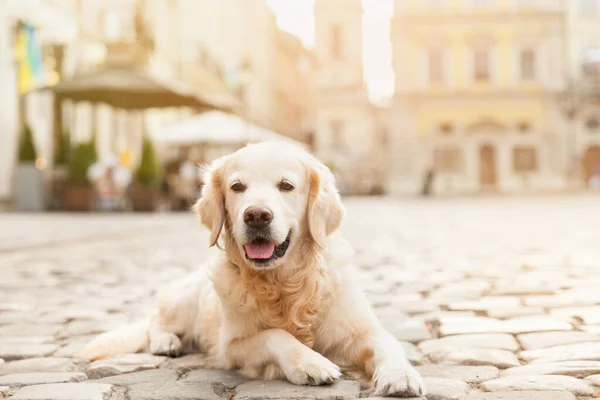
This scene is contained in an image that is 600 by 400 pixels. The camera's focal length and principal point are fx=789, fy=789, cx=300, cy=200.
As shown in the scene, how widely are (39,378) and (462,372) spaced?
5.58 feet

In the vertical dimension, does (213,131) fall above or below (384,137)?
below

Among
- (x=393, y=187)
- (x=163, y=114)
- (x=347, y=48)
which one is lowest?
(x=393, y=187)

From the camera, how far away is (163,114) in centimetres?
2994

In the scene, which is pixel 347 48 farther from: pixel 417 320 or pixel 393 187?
pixel 417 320

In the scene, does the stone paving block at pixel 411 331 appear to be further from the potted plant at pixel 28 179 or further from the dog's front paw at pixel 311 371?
the potted plant at pixel 28 179

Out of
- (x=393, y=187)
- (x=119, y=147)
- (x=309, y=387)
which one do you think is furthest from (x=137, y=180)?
(x=393, y=187)

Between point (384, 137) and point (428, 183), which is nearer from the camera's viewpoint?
point (428, 183)

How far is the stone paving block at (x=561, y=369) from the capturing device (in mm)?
3031

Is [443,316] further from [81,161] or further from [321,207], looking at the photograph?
[81,161]

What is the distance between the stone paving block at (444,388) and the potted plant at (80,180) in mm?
15800

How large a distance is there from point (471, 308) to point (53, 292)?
3.04 metres

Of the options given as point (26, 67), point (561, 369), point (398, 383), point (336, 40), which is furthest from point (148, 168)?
point (336, 40)

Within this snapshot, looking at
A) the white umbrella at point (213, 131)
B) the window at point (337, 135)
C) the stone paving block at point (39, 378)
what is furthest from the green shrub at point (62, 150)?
the window at point (337, 135)

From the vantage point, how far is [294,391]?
2852mm
